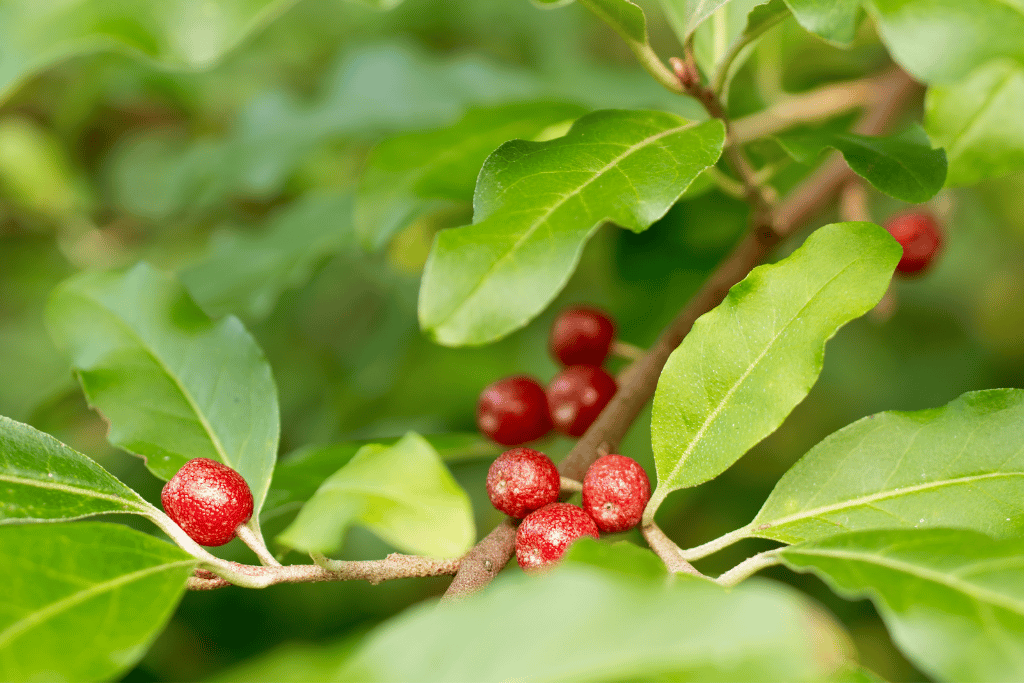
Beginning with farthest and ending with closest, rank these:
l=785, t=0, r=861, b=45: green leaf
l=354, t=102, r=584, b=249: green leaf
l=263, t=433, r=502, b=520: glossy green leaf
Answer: l=354, t=102, r=584, b=249: green leaf → l=263, t=433, r=502, b=520: glossy green leaf → l=785, t=0, r=861, b=45: green leaf

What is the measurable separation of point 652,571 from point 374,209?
715 millimetres

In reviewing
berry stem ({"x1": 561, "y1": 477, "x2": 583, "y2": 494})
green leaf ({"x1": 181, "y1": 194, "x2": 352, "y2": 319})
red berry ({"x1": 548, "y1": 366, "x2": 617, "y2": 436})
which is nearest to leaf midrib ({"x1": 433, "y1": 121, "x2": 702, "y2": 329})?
berry stem ({"x1": 561, "y1": 477, "x2": 583, "y2": 494})

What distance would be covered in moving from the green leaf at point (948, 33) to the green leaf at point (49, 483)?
74 centimetres

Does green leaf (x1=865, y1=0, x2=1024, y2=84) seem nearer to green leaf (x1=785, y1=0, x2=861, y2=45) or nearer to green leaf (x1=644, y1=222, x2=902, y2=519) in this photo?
green leaf (x1=785, y1=0, x2=861, y2=45)

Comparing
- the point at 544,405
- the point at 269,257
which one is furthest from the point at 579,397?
the point at 269,257

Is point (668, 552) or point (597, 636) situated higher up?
point (597, 636)

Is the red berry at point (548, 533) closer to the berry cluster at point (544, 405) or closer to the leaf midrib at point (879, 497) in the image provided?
the leaf midrib at point (879, 497)

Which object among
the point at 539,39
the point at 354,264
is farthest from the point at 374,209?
the point at 539,39

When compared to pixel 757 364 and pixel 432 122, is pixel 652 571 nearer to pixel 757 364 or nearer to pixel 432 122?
pixel 757 364

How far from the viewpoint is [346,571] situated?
0.68 meters

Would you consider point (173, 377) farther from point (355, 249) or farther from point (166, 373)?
point (355, 249)

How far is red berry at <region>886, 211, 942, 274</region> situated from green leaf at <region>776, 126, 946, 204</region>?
0.41 metres

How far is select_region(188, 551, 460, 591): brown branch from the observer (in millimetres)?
681

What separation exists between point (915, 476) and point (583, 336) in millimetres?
505
